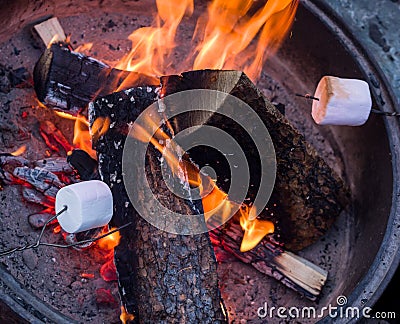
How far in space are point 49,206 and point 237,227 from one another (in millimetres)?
791

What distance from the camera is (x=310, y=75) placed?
2789 mm

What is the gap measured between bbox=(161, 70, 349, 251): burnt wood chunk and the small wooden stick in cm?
85

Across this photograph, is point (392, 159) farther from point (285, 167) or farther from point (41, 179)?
point (41, 179)

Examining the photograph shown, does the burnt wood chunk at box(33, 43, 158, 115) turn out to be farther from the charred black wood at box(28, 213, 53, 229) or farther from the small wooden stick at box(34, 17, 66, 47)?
the charred black wood at box(28, 213, 53, 229)

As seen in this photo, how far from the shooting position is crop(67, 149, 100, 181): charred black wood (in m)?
2.21

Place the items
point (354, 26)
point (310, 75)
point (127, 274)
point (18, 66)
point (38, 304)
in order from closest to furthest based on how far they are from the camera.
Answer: point (38, 304) → point (127, 274) → point (18, 66) → point (310, 75) → point (354, 26)

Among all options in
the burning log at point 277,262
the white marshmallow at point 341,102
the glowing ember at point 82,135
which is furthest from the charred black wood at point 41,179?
the white marshmallow at point 341,102

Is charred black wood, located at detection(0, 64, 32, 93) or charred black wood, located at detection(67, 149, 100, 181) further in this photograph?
charred black wood, located at detection(0, 64, 32, 93)

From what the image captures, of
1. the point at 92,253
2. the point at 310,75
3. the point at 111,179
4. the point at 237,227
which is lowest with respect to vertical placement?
the point at 92,253

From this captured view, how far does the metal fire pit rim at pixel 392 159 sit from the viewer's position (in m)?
1.94

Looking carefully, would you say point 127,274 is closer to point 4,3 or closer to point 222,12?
point 4,3

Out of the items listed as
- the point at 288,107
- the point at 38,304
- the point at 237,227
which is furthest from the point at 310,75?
the point at 38,304

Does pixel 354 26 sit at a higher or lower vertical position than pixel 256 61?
higher

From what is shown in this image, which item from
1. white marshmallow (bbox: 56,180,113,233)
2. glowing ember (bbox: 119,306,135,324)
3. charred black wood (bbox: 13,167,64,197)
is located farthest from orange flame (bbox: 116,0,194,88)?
glowing ember (bbox: 119,306,135,324)
